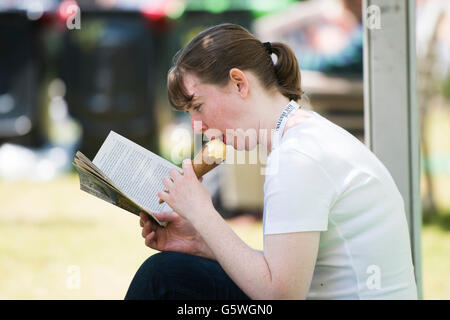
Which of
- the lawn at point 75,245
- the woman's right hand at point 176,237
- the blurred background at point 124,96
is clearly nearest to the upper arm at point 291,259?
the woman's right hand at point 176,237

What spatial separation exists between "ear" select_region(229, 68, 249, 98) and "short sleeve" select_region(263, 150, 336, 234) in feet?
0.82

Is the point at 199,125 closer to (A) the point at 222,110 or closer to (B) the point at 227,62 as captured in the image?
(A) the point at 222,110

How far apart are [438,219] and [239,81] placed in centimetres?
342

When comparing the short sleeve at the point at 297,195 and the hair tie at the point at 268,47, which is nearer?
the short sleeve at the point at 297,195

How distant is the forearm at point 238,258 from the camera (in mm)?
1422

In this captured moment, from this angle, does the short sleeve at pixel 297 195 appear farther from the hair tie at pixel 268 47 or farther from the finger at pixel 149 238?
the finger at pixel 149 238

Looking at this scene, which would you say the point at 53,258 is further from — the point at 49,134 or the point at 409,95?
the point at 49,134

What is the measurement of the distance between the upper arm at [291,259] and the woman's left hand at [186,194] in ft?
0.65

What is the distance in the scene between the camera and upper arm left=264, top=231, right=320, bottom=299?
139 cm

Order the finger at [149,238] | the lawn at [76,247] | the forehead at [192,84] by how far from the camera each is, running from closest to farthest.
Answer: the forehead at [192,84]
the finger at [149,238]
the lawn at [76,247]

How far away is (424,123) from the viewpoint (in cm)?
482

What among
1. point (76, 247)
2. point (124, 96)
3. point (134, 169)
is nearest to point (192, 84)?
point (134, 169)

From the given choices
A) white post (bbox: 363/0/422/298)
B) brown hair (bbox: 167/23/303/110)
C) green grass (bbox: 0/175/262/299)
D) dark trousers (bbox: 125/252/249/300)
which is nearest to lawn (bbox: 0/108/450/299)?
green grass (bbox: 0/175/262/299)
